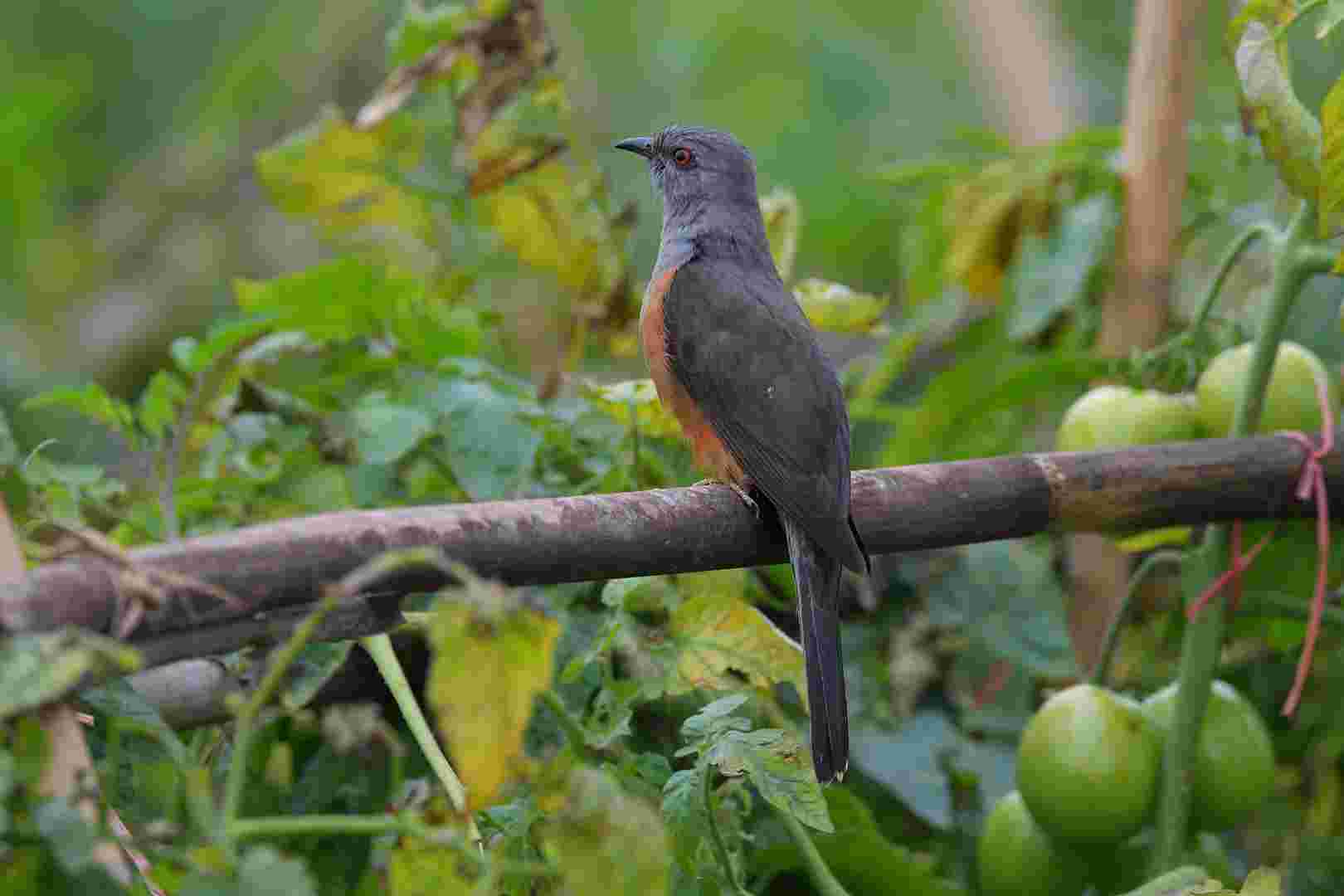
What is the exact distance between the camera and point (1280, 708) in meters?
2.96

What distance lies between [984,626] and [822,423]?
2.34 ft

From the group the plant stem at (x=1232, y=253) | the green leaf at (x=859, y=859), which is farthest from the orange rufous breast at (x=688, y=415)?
the plant stem at (x=1232, y=253)

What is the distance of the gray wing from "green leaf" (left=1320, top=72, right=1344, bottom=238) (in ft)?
2.27

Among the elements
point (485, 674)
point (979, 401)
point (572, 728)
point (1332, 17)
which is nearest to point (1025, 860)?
point (572, 728)

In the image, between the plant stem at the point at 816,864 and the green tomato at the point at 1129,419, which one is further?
the green tomato at the point at 1129,419

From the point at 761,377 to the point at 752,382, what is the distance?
0.05 ft

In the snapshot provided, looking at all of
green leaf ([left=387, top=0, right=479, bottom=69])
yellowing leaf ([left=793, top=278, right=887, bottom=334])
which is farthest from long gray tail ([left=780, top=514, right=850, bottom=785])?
green leaf ([left=387, top=0, right=479, bottom=69])

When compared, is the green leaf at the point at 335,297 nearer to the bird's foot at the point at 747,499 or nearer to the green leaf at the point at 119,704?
the bird's foot at the point at 747,499

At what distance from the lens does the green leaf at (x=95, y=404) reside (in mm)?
2166

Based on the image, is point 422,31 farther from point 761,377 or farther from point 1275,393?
point 1275,393

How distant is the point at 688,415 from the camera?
2.37 m

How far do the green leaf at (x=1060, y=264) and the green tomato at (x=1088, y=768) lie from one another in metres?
1.06

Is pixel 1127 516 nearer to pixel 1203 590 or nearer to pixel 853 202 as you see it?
pixel 1203 590

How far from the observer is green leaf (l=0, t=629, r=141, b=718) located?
978 millimetres
